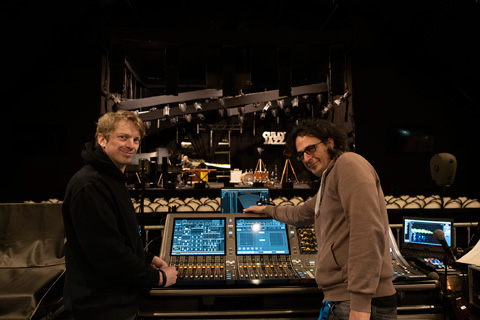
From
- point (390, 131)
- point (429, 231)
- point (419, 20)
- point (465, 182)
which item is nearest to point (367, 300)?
point (429, 231)

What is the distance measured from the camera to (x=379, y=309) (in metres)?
1.49

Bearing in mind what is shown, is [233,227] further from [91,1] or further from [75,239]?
[91,1]

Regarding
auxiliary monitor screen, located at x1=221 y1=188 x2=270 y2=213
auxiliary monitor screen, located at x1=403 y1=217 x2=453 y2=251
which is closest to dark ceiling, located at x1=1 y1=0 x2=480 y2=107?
auxiliary monitor screen, located at x1=221 y1=188 x2=270 y2=213

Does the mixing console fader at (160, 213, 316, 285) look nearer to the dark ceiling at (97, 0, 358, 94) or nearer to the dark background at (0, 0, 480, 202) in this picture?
the dark ceiling at (97, 0, 358, 94)

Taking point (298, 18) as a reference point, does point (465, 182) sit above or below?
below

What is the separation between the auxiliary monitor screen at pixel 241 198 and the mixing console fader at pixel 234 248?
1.21ft

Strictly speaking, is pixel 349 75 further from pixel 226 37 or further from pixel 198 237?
pixel 198 237

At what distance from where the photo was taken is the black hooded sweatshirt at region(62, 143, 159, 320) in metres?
1.38

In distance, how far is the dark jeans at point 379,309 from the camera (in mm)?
1487

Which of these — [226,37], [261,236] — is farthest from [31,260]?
[226,37]

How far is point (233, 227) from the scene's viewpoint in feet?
7.67

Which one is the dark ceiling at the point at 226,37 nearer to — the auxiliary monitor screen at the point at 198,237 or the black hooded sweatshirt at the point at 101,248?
the auxiliary monitor screen at the point at 198,237

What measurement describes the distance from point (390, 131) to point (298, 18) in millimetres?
6271

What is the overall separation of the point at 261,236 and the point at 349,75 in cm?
1149
